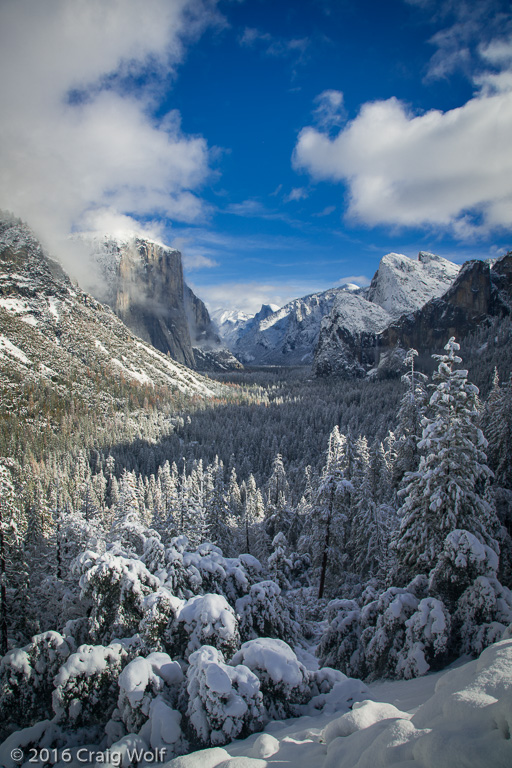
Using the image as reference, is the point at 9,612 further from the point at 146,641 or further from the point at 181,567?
the point at 146,641

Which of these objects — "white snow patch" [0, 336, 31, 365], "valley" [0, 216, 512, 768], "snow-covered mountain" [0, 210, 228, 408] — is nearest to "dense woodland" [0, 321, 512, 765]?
"valley" [0, 216, 512, 768]

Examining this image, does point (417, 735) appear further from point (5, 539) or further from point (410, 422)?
point (5, 539)

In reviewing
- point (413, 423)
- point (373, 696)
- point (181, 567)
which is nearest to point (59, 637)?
point (181, 567)

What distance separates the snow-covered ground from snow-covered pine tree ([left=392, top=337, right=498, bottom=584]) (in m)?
4.87

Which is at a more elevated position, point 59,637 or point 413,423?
point 413,423

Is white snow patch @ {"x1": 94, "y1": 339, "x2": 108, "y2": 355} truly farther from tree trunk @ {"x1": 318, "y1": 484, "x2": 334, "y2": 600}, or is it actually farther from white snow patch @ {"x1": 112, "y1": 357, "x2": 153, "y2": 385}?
tree trunk @ {"x1": 318, "y1": 484, "x2": 334, "y2": 600}

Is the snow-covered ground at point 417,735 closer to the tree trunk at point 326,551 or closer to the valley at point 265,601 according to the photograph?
the valley at point 265,601

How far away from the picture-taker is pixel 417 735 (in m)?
4.04

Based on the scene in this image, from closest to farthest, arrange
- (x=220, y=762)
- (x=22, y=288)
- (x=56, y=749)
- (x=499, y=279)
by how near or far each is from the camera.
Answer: (x=220, y=762) < (x=56, y=749) < (x=22, y=288) < (x=499, y=279)

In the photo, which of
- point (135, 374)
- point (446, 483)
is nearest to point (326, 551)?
point (446, 483)

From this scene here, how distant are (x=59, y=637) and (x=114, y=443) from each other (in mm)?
91300

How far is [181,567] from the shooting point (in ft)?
39.5

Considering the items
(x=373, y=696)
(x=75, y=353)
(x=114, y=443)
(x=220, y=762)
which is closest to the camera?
(x=220, y=762)

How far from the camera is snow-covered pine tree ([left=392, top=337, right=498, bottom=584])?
1062cm
